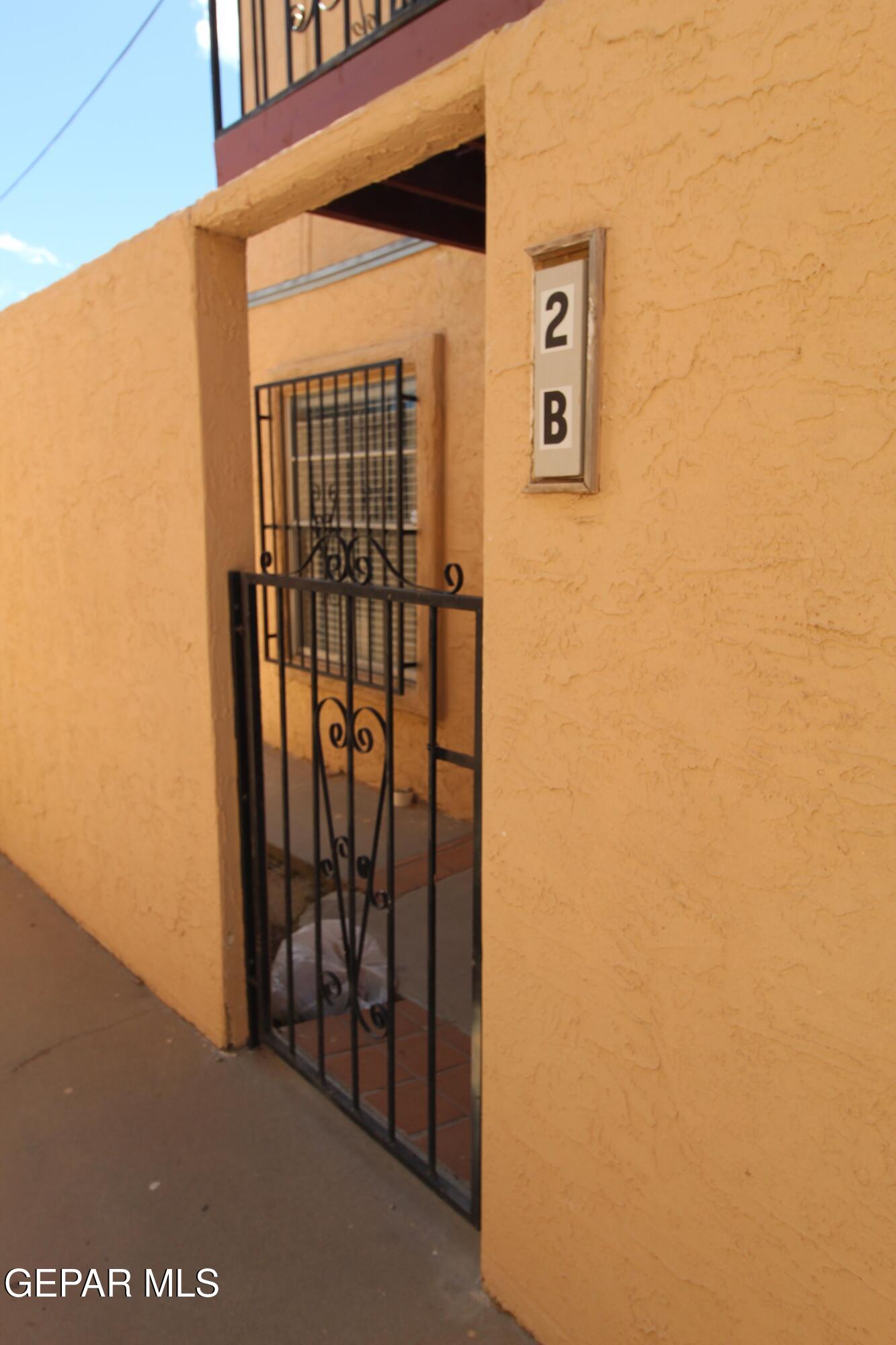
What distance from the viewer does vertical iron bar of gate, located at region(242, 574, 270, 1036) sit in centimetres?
291

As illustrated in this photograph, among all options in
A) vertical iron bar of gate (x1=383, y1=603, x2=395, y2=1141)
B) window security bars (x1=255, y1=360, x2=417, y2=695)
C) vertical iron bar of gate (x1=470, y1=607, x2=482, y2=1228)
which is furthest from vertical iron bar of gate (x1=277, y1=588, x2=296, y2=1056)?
window security bars (x1=255, y1=360, x2=417, y2=695)

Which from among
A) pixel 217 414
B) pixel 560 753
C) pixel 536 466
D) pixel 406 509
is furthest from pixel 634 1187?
pixel 406 509

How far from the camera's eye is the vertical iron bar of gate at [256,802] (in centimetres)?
291

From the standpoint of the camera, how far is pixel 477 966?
7.14 feet

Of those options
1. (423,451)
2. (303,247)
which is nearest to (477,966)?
(423,451)

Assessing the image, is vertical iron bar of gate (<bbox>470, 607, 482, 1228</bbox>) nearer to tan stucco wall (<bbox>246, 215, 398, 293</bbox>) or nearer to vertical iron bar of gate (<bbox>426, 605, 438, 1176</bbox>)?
vertical iron bar of gate (<bbox>426, 605, 438, 1176</bbox>)

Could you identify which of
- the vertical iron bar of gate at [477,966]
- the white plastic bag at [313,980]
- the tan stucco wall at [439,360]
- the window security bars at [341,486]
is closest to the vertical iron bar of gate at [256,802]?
the white plastic bag at [313,980]

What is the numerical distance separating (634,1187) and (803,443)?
139 centimetres

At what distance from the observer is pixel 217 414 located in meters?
2.79

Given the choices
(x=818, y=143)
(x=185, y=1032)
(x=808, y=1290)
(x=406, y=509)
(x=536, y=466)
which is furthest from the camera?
(x=406, y=509)

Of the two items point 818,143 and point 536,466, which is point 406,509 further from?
point 818,143

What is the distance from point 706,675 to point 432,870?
104 centimetres

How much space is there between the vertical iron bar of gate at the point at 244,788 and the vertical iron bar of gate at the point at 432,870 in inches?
32.8

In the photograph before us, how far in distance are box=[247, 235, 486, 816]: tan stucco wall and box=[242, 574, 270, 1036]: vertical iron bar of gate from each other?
1.98 m
